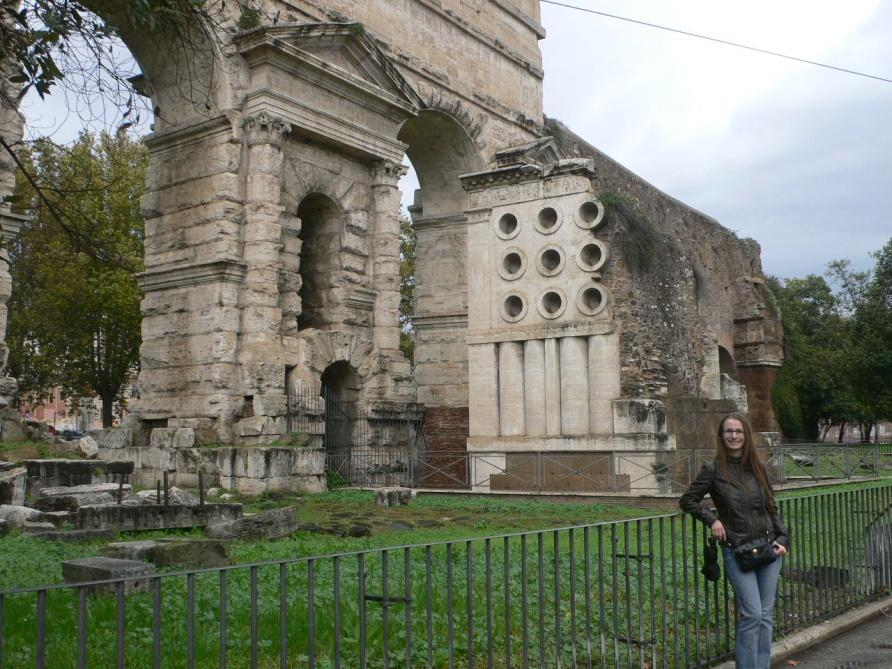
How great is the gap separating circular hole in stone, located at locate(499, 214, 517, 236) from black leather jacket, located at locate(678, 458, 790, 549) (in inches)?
487

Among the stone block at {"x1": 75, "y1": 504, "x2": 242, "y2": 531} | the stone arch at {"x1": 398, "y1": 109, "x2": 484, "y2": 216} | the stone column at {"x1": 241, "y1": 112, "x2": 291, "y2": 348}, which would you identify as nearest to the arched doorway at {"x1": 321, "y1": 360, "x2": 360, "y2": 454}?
the stone column at {"x1": 241, "y1": 112, "x2": 291, "y2": 348}

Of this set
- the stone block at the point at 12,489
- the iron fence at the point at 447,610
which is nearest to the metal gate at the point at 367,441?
the stone block at the point at 12,489

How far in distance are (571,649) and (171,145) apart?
A: 14.1 meters

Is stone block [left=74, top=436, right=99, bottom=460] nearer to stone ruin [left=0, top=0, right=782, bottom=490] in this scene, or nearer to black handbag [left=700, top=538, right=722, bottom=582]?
stone ruin [left=0, top=0, right=782, bottom=490]

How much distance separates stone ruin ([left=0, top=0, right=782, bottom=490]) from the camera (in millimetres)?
15469

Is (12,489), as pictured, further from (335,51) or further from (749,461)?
(335,51)

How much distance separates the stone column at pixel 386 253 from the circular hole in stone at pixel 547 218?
10.7ft

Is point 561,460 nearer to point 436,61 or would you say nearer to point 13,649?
point 436,61

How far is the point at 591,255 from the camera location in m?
16.1

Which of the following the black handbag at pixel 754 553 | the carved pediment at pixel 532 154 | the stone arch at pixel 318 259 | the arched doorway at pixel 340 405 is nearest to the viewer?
the black handbag at pixel 754 553

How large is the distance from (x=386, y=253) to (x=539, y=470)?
18.5 feet

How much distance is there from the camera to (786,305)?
154ft

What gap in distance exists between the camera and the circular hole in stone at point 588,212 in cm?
1616

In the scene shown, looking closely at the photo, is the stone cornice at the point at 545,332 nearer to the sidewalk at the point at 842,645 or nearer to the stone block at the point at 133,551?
the sidewalk at the point at 842,645
